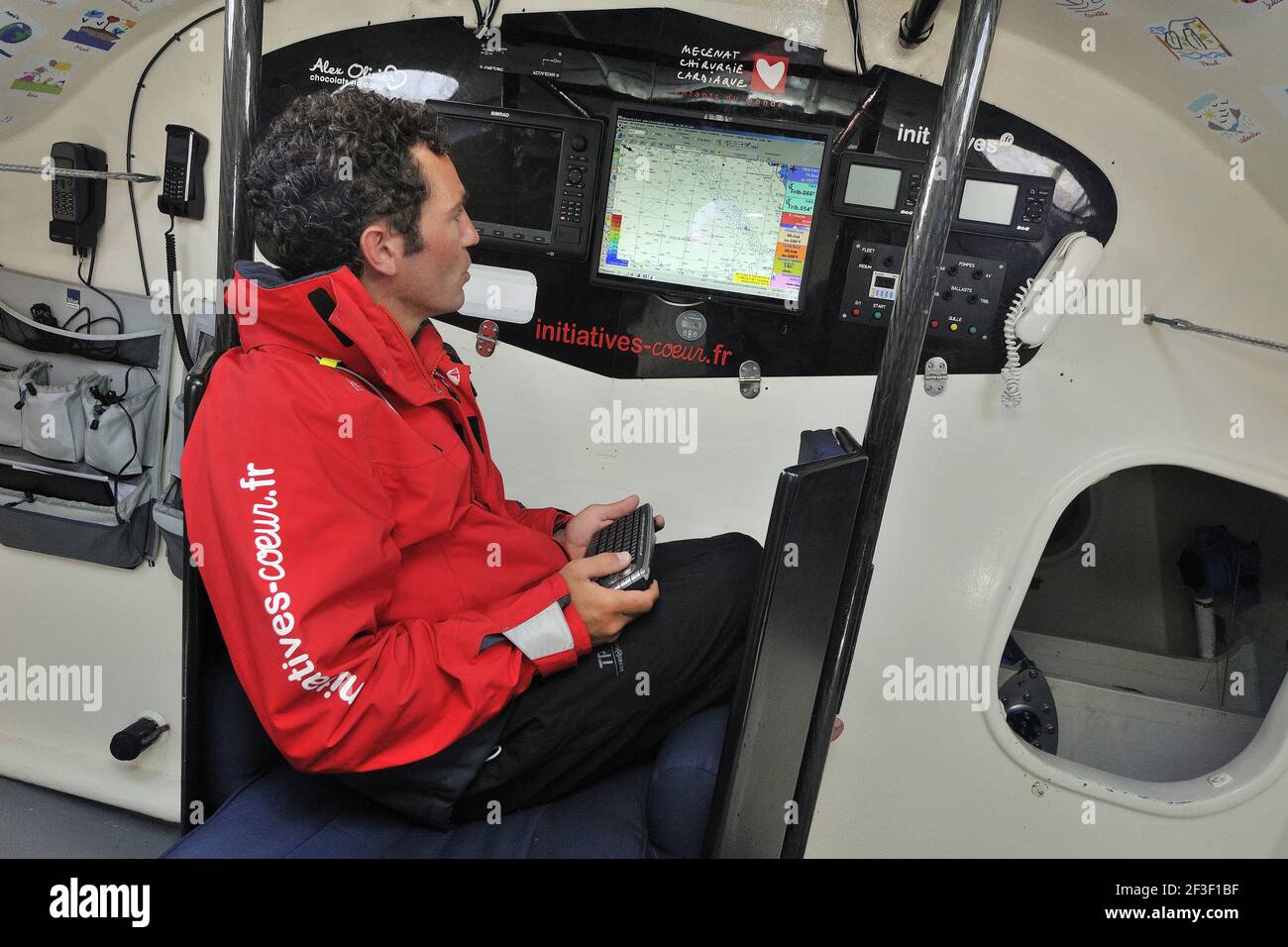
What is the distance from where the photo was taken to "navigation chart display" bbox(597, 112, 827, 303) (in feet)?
6.05

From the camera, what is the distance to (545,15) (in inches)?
73.3

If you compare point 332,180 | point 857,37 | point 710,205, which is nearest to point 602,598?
point 332,180

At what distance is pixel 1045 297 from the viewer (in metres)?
1.78

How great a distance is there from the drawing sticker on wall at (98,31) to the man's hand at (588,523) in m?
1.61

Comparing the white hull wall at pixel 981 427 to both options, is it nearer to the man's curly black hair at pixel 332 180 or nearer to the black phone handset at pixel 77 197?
the black phone handset at pixel 77 197

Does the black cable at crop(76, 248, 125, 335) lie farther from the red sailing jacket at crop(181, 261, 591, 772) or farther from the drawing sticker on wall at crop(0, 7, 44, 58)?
the red sailing jacket at crop(181, 261, 591, 772)

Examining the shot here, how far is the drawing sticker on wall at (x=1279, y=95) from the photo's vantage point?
1.54 m

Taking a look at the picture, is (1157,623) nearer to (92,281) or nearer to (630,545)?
(630,545)

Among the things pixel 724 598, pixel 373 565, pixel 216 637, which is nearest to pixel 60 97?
pixel 216 637

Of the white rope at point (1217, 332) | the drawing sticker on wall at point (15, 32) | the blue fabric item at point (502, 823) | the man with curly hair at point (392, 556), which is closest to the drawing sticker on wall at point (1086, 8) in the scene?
the white rope at point (1217, 332)

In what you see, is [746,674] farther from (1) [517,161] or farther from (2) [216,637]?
(1) [517,161]

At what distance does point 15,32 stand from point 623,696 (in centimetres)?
201

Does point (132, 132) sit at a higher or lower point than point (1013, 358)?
higher

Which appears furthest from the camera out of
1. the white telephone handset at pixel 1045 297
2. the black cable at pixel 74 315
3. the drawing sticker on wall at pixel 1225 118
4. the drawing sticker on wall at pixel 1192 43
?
the black cable at pixel 74 315
